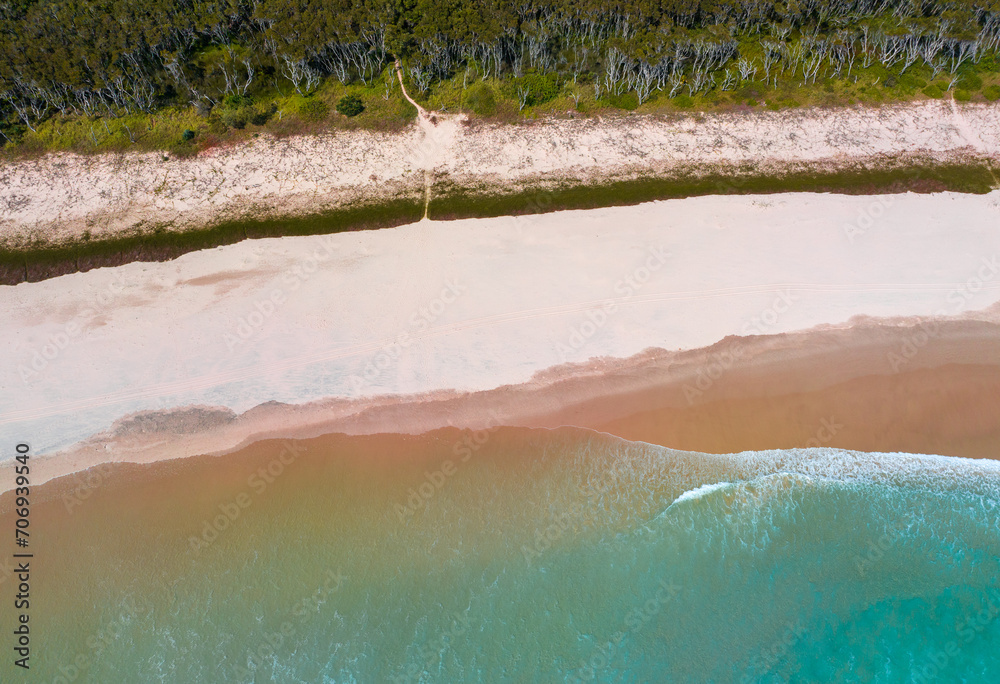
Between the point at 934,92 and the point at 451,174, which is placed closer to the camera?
the point at 451,174

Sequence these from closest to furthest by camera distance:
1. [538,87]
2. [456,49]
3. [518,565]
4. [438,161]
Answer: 1. [518,565]
2. [438,161]
3. [538,87]
4. [456,49]

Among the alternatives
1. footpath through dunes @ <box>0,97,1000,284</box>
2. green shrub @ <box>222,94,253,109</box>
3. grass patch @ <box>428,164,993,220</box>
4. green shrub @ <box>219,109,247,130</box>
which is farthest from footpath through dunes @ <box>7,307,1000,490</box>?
green shrub @ <box>222,94,253,109</box>

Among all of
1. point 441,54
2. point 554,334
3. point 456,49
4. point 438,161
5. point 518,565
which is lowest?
point 518,565

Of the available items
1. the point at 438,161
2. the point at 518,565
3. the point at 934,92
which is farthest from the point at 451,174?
the point at 934,92

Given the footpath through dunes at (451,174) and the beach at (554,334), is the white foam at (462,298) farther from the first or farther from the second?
the footpath through dunes at (451,174)

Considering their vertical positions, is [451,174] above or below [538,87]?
below

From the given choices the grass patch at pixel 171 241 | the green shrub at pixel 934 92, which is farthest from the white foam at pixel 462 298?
the green shrub at pixel 934 92

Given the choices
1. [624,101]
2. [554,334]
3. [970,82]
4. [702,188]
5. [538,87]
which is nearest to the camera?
[554,334]

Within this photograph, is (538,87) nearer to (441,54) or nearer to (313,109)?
(441,54)
